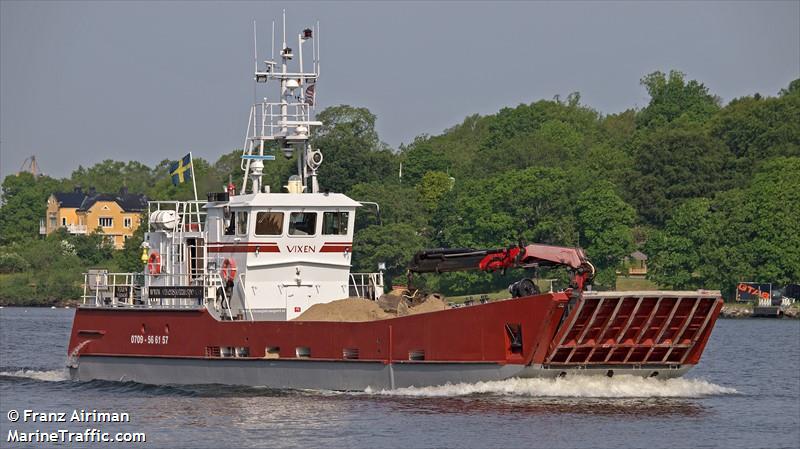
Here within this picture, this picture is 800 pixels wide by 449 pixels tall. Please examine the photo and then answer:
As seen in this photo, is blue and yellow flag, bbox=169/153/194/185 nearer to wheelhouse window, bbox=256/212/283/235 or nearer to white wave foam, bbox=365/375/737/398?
wheelhouse window, bbox=256/212/283/235

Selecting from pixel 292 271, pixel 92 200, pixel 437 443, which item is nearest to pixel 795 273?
pixel 292 271

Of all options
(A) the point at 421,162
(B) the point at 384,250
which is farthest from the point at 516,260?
(A) the point at 421,162

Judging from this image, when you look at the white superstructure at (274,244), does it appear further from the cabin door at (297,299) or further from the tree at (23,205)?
the tree at (23,205)

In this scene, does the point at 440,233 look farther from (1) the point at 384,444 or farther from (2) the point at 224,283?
(1) the point at 384,444

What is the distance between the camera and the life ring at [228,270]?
137 ft

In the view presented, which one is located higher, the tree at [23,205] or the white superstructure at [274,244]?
the tree at [23,205]

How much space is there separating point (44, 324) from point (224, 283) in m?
44.8

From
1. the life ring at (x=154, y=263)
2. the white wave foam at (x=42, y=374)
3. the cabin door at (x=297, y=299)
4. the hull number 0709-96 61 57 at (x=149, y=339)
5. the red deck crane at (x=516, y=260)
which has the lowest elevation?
the white wave foam at (x=42, y=374)

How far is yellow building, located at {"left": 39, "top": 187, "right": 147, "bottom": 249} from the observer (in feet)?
523

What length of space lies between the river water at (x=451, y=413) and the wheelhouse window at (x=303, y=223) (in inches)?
175

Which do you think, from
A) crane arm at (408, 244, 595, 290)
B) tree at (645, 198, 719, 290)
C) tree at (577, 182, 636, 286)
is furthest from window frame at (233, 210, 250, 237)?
tree at (645, 198, 719, 290)

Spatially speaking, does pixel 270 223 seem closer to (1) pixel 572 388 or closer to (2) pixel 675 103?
(1) pixel 572 388

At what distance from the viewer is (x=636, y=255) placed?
11225 cm

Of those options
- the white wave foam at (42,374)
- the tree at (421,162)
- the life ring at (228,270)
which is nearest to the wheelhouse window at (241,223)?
the life ring at (228,270)
